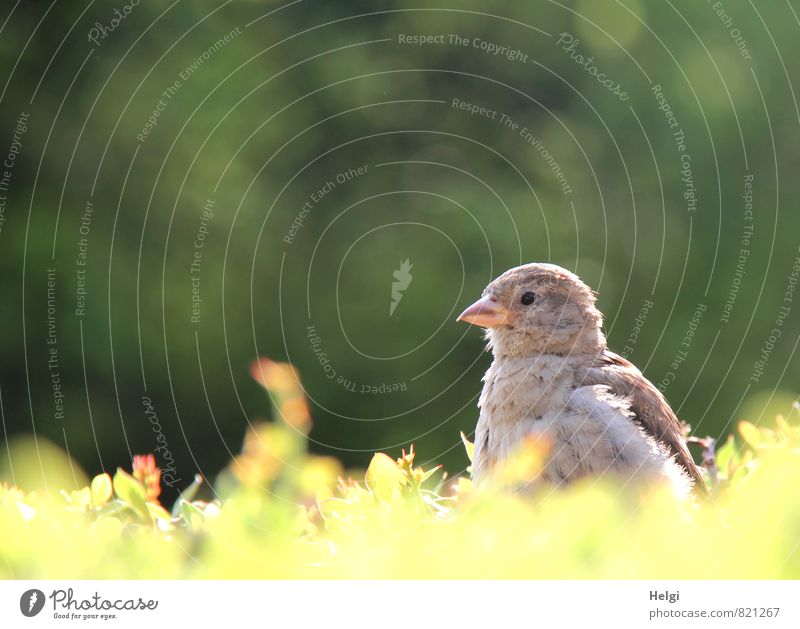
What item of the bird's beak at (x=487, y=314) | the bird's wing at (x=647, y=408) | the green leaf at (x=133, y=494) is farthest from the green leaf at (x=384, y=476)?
the bird's beak at (x=487, y=314)

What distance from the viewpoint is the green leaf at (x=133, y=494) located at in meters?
3.25

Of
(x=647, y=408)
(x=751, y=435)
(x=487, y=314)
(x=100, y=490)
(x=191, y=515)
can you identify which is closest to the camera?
(x=191, y=515)

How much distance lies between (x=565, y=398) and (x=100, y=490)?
2387 mm

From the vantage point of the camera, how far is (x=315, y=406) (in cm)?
913

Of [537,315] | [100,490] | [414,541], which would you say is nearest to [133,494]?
[100,490]

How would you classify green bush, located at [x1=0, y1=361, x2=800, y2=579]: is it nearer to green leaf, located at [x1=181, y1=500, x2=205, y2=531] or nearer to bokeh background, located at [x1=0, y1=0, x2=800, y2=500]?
green leaf, located at [x1=181, y1=500, x2=205, y2=531]

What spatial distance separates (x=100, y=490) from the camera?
11.1 ft

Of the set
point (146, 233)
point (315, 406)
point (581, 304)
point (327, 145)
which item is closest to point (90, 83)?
point (146, 233)

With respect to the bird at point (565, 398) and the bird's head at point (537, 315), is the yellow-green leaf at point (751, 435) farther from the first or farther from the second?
the bird's head at point (537, 315)

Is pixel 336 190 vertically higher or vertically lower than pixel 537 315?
higher

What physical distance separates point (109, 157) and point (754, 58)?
6573 mm

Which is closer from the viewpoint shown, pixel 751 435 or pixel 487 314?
pixel 751 435

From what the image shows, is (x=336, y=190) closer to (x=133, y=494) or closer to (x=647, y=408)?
(x=647, y=408)

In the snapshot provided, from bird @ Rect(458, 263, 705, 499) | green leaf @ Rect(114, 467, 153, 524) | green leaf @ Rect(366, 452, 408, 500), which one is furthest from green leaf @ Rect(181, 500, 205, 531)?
bird @ Rect(458, 263, 705, 499)
